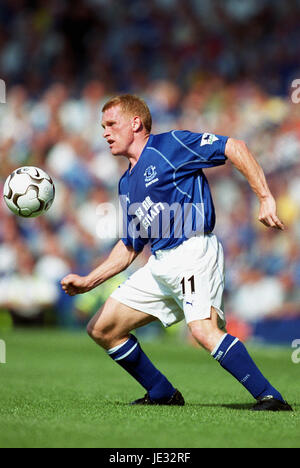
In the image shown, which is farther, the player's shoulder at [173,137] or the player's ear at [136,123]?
the player's ear at [136,123]

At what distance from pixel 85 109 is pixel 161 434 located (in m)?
11.5

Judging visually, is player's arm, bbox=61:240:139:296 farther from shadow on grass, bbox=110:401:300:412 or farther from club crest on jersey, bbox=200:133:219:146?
club crest on jersey, bbox=200:133:219:146

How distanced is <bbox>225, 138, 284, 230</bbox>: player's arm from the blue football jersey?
13cm

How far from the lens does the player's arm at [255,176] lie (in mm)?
4742

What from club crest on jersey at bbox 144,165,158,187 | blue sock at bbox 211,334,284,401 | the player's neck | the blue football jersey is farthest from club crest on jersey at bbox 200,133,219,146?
blue sock at bbox 211,334,284,401

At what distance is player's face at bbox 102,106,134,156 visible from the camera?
543cm

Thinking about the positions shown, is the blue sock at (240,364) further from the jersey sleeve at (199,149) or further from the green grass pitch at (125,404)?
the jersey sleeve at (199,149)

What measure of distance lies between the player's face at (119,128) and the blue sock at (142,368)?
1.38 metres

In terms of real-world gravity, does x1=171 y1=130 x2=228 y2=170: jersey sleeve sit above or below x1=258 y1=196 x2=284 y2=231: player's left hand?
above

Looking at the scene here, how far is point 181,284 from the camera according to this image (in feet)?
17.0

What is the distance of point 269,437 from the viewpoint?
410 cm

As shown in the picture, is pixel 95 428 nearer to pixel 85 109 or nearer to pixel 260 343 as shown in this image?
pixel 260 343

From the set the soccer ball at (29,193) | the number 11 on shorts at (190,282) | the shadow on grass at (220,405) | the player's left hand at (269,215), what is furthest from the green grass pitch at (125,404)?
the soccer ball at (29,193)

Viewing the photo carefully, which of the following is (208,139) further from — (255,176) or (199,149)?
(255,176)
